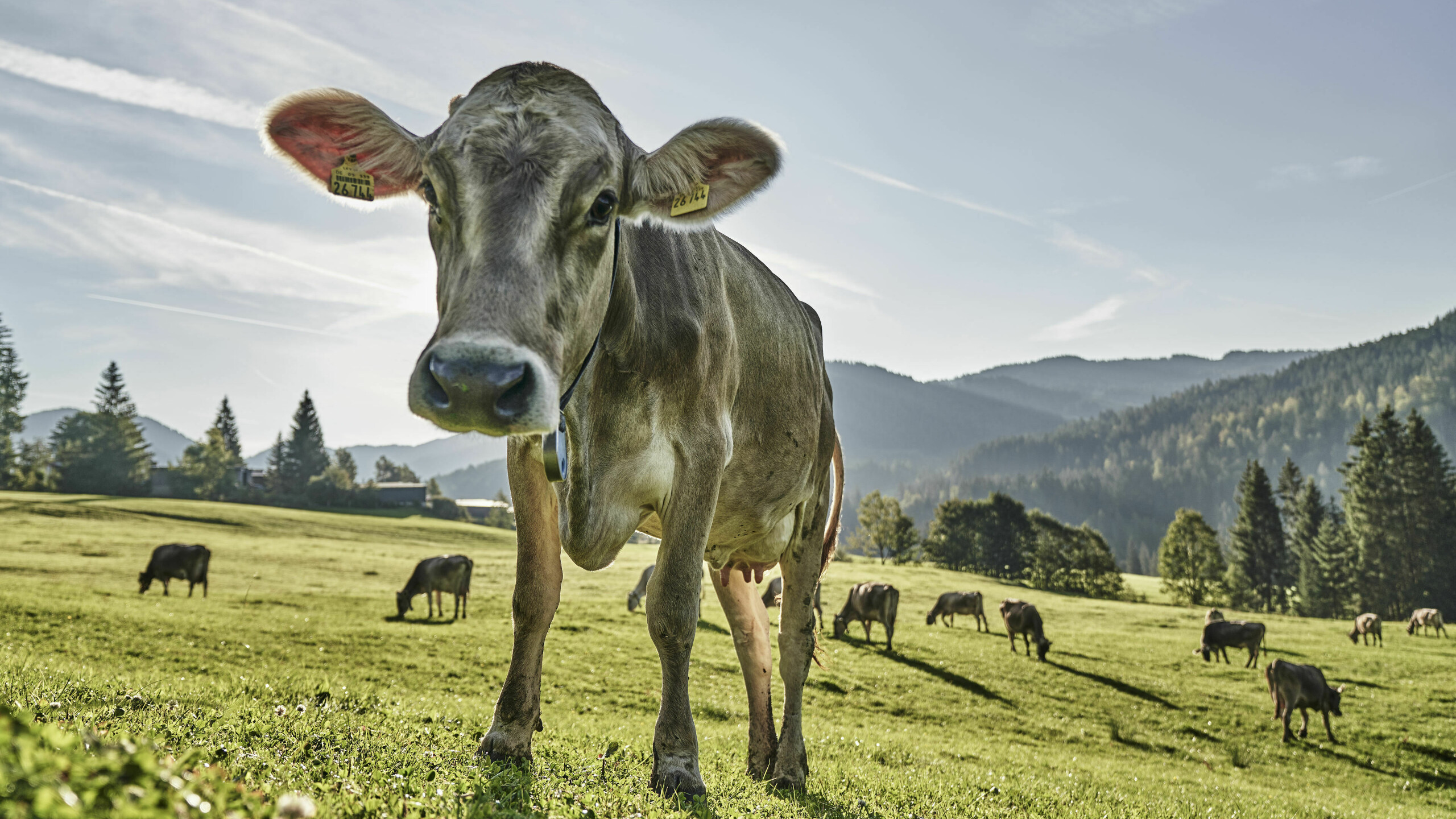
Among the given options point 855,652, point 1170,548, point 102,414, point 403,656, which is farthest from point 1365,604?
point 102,414

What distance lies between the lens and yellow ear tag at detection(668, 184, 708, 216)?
177 inches

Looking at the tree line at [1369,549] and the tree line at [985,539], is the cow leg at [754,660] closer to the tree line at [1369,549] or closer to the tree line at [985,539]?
the tree line at [985,539]

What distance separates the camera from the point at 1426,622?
41.1 m

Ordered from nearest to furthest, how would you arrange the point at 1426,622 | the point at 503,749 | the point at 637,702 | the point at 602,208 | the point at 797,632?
the point at 602,208 → the point at 503,749 → the point at 797,632 → the point at 637,702 → the point at 1426,622

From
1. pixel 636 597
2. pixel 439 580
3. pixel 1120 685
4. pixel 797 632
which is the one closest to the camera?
pixel 797 632

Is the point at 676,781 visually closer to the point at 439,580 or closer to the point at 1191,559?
the point at 439,580

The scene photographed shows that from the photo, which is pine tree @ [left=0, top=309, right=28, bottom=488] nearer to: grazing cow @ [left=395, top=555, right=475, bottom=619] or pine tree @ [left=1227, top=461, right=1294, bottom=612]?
grazing cow @ [left=395, top=555, right=475, bottom=619]

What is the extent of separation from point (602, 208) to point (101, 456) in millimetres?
103293

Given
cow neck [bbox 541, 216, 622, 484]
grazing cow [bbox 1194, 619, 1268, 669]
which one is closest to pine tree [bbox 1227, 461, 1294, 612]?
grazing cow [bbox 1194, 619, 1268, 669]

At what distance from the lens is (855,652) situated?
25797 millimetres

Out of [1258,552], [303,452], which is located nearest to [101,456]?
[303,452]

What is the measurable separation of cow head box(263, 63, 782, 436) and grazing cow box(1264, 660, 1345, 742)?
2218cm

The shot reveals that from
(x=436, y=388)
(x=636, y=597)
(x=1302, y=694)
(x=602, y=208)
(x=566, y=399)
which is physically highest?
(x=602, y=208)

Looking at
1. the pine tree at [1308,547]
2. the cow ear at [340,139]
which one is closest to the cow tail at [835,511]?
the cow ear at [340,139]
